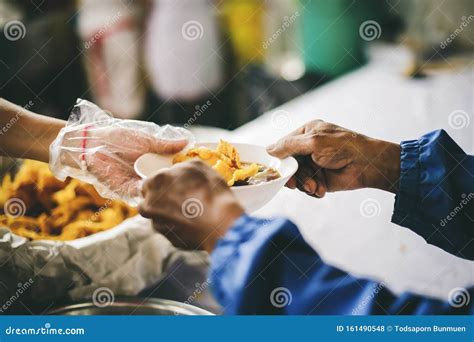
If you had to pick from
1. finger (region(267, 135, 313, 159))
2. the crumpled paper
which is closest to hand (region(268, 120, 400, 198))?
finger (region(267, 135, 313, 159))

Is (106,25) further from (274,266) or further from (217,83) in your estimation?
(274,266)

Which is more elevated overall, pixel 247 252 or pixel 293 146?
pixel 293 146

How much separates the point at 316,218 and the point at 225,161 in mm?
309

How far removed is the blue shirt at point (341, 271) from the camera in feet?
3.74

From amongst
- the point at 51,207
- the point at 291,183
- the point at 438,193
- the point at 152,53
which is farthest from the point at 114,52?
the point at 438,193

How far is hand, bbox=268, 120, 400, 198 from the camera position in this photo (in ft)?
4.91

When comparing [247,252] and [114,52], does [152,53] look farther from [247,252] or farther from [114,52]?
[247,252]

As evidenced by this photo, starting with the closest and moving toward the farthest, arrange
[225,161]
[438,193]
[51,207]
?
[225,161], [438,193], [51,207]

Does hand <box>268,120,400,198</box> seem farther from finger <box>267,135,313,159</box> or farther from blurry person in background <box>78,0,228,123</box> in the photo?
blurry person in background <box>78,0,228,123</box>

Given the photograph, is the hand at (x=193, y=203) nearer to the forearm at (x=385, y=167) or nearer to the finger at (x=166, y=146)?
the finger at (x=166, y=146)

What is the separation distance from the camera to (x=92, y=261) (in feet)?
4.88

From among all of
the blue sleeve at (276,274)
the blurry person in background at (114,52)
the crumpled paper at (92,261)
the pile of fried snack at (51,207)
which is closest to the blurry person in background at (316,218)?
the blue sleeve at (276,274)

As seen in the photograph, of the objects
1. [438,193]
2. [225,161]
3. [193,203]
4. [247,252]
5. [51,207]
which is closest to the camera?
[247,252]

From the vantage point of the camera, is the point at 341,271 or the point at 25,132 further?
the point at 25,132
